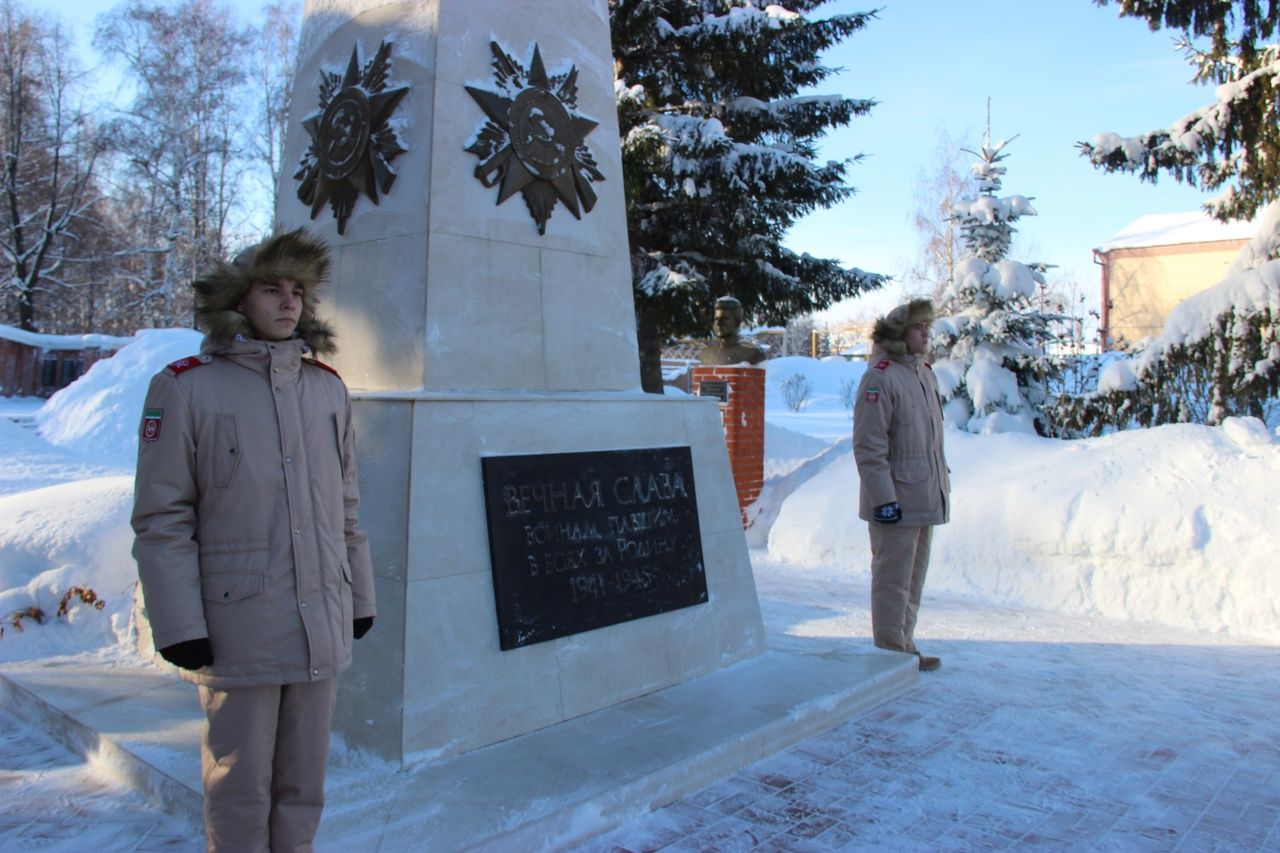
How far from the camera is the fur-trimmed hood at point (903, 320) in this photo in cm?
449

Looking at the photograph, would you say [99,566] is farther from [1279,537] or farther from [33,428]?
[33,428]

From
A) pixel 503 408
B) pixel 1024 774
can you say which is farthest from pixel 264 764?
pixel 1024 774

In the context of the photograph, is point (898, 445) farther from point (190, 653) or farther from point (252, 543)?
point (190, 653)

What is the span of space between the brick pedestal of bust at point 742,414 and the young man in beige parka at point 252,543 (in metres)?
7.29

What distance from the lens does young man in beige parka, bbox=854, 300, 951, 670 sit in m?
4.35

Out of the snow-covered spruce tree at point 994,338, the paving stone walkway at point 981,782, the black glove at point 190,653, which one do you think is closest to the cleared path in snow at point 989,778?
the paving stone walkway at point 981,782

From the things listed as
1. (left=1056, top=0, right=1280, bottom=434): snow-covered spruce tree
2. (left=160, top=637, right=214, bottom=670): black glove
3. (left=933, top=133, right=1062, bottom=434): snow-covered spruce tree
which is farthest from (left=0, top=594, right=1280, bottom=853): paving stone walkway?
(left=933, top=133, right=1062, bottom=434): snow-covered spruce tree

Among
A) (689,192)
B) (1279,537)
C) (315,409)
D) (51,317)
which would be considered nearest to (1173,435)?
(1279,537)

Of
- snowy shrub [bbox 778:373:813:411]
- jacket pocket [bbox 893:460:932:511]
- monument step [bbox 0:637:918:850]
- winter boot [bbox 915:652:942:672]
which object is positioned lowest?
winter boot [bbox 915:652:942:672]

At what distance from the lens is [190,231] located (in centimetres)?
2720

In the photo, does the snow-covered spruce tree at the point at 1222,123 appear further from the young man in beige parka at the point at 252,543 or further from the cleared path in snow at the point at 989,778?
the young man in beige parka at the point at 252,543

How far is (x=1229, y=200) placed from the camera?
9.25 m

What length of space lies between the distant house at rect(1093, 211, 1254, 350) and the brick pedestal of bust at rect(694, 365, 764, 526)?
29.9 m

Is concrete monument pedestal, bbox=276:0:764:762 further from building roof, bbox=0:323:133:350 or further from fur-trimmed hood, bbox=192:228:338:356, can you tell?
building roof, bbox=0:323:133:350
